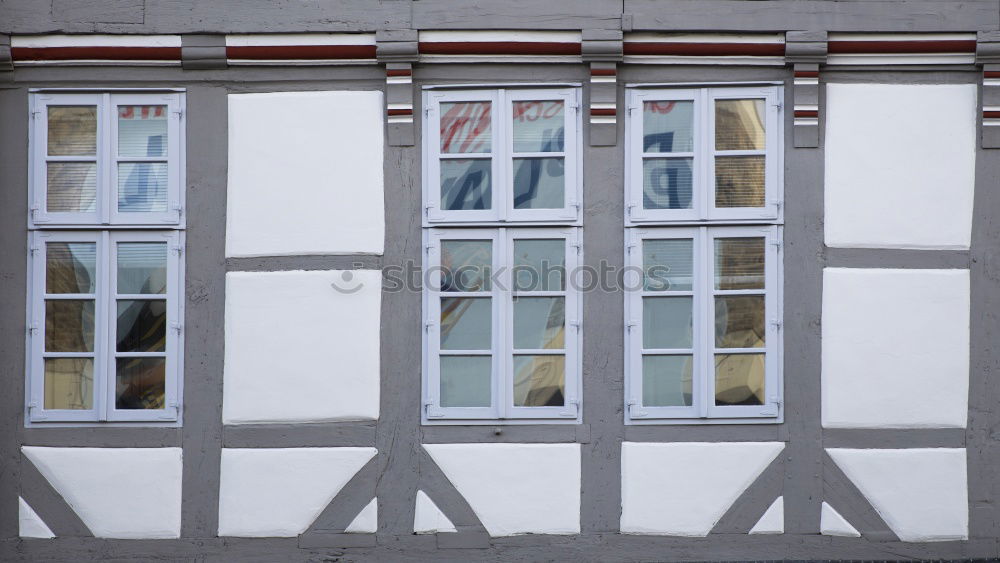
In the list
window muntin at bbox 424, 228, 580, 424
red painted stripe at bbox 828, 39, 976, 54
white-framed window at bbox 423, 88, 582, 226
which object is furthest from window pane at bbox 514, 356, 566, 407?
red painted stripe at bbox 828, 39, 976, 54

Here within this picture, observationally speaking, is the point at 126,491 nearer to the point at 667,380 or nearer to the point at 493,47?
the point at 667,380

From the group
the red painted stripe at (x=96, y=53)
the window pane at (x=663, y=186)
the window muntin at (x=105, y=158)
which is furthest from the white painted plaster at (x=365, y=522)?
the red painted stripe at (x=96, y=53)

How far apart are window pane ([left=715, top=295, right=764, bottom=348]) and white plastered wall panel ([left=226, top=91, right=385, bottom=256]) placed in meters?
2.01

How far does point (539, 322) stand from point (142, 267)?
7.65 feet

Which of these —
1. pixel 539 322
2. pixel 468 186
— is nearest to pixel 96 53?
pixel 468 186

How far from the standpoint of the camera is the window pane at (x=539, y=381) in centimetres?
605

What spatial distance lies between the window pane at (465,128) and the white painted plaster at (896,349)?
7.18 ft

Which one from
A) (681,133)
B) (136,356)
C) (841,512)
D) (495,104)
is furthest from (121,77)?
(841,512)

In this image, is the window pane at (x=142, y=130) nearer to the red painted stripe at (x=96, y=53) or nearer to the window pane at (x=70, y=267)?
the red painted stripe at (x=96, y=53)

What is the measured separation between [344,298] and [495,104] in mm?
1422

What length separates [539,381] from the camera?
6055 millimetres

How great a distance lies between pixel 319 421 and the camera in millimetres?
6004

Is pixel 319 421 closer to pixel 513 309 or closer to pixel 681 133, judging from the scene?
pixel 513 309

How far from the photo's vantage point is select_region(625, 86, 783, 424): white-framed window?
602 cm
